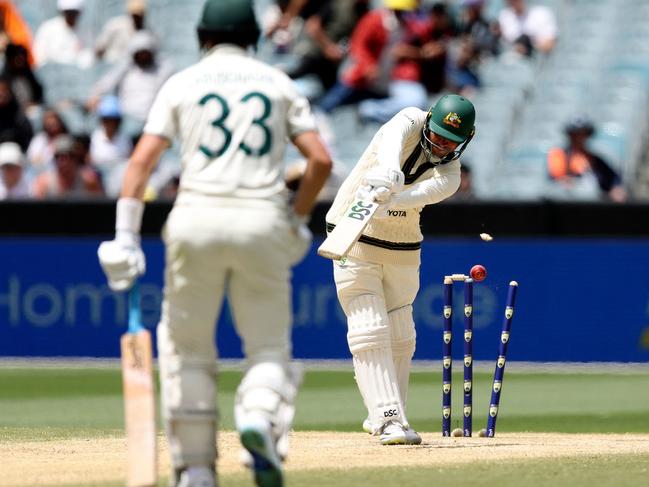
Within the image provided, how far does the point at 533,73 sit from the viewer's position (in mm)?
17953

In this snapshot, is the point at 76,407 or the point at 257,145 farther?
the point at 76,407

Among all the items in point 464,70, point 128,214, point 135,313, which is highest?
point 464,70

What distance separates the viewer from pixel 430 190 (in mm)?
8414

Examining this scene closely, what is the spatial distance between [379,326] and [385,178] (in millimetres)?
908

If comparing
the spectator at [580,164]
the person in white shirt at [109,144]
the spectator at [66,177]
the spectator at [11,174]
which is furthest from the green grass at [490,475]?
the person in white shirt at [109,144]

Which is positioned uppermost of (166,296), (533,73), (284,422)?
(533,73)

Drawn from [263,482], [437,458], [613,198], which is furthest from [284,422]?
[613,198]

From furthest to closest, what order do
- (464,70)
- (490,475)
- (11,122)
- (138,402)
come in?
(464,70) → (11,122) → (490,475) → (138,402)

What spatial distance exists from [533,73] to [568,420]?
→ 25.7 feet

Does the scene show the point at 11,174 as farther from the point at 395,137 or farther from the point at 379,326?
the point at 395,137

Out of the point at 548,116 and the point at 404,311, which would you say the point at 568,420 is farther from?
the point at 548,116

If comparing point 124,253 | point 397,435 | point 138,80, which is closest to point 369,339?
point 397,435

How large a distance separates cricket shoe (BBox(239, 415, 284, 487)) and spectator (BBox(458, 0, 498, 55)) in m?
12.3

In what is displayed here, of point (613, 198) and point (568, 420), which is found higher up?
point (613, 198)
